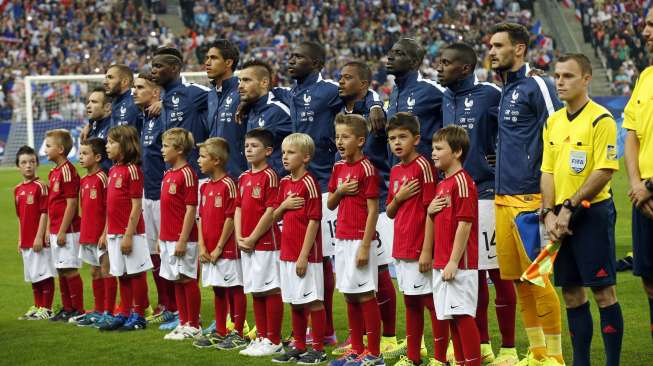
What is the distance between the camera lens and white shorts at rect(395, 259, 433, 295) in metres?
7.40

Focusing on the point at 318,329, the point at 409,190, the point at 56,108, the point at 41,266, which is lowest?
the point at 318,329

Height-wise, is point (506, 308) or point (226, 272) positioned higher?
point (226, 272)

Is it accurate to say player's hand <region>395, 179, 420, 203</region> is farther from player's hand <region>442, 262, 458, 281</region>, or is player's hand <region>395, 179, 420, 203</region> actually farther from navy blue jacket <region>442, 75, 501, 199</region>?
player's hand <region>442, 262, 458, 281</region>

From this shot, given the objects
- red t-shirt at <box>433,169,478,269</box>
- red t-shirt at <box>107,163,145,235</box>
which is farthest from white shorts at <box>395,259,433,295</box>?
red t-shirt at <box>107,163,145,235</box>

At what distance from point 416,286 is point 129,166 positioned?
11.8ft

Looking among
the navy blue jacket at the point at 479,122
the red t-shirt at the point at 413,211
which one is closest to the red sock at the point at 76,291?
the red t-shirt at the point at 413,211

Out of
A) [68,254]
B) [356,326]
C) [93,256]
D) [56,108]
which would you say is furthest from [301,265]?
[56,108]

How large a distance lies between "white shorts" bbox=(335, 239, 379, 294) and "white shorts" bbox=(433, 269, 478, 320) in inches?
34.2

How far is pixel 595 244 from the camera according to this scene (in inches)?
259

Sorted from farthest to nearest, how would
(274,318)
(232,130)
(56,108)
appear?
(56,108), (232,130), (274,318)

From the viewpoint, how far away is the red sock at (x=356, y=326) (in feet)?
26.0

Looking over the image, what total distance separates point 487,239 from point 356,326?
119 cm

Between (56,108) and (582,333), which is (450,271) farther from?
(56,108)

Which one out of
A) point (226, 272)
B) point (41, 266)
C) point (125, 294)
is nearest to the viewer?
point (226, 272)
